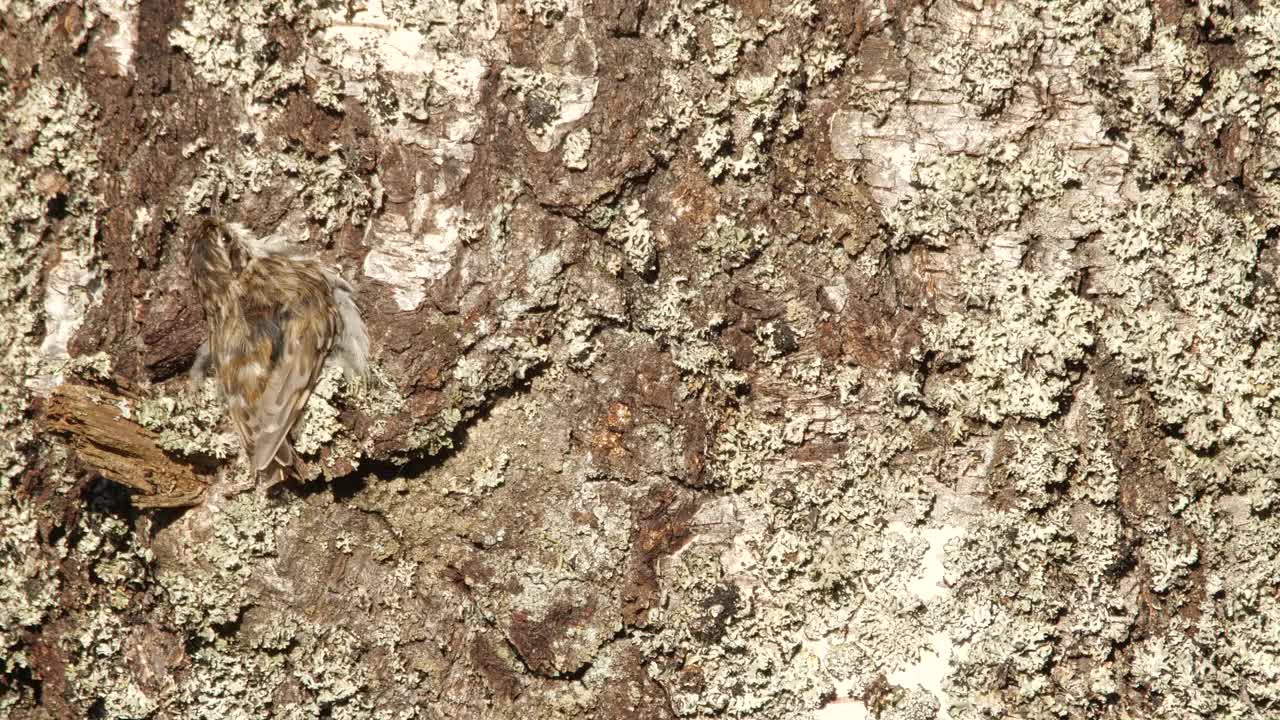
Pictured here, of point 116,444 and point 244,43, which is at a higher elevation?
point 244,43

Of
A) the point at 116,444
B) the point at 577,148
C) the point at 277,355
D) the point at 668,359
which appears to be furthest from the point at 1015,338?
the point at 116,444

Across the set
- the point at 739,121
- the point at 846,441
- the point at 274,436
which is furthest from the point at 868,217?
the point at 274,436

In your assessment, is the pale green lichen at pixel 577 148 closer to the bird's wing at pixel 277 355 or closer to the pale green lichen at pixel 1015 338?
the bird's wing at pixel 277 355

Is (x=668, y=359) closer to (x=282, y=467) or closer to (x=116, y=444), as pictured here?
(x=282, y=467)

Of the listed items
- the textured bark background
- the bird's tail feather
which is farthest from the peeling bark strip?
the bird's tail feather

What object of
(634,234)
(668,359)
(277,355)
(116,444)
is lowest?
(116,444)

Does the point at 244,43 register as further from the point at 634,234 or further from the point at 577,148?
the point at 634,234

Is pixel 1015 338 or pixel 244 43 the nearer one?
pixel 244 43
